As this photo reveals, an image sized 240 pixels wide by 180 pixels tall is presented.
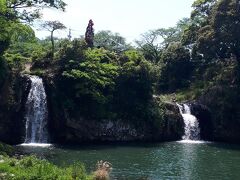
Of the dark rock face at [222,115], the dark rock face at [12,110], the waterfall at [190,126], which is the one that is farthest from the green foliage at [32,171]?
the dark rock face at [222,115]

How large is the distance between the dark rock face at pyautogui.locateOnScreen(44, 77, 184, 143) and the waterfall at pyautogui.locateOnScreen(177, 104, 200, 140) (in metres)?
2.83

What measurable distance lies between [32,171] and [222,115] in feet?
120

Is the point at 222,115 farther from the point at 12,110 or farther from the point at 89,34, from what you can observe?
the point at 12,110

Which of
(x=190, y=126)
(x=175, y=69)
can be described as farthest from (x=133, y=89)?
(x=175, y=69)

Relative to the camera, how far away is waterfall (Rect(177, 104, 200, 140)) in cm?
5197

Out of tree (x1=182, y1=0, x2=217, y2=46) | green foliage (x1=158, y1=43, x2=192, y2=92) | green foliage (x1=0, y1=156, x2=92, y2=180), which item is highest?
tree (x1=182, y1=0, x2=217, y2=46)

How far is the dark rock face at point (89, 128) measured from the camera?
45.1m

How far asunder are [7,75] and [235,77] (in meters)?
27.4

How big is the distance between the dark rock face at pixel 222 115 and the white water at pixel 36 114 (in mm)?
18673

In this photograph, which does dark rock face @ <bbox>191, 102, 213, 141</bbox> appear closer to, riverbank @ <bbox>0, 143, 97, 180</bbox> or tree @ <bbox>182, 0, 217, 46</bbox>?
Result: tree @ <bbox>182, 0, 217, 46</bbox>

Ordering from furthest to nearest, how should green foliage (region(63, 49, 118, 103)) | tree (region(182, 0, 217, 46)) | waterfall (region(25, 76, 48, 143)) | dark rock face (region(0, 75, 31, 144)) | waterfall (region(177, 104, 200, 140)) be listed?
1. tree (region(182, 0, 217, 46))
2. waterfall (region(177, 104, 200, 140))
3. green foliage (region(63, 49, 118, 103))
4. waterfall (region(25, 76, 48, 143))
5. dark rock face (region(0, 75, 31, 144))

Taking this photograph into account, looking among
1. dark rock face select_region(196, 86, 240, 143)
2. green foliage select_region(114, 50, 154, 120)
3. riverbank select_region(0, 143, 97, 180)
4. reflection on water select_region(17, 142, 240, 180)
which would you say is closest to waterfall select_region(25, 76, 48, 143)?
reflection on water select_region(17, 142, 240, 180)

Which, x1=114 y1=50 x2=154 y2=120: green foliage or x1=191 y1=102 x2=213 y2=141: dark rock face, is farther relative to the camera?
x1=191 y1=102 x2=213 y2=141: dark rock face

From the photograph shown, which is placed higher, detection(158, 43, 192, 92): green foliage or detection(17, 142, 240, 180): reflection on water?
detection(158, 43, 192, 92): green foliage
